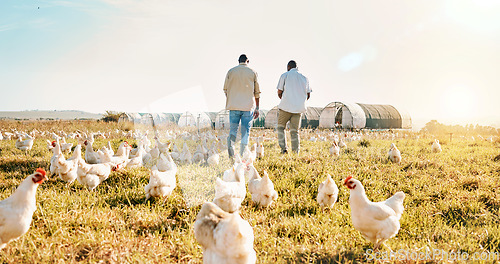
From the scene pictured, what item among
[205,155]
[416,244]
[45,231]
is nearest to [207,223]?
[45,231]

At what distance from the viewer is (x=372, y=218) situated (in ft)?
9.22

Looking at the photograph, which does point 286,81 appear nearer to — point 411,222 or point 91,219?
point 411,222

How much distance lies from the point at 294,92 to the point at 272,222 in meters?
4.90

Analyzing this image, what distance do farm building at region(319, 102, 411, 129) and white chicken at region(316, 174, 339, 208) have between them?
23363mm

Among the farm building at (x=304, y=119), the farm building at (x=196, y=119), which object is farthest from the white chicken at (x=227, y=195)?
the farm building at (x=304, y=119)

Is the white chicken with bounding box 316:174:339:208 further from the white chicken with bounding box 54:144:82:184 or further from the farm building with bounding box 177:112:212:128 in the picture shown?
the farm building with bounding box 177:112:212:128

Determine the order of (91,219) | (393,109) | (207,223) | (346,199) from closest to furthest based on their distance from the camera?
(207,223)
(91,219)
(346,199)
(393,109)

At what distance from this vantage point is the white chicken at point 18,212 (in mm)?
2479

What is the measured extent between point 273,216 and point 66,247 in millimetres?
2245

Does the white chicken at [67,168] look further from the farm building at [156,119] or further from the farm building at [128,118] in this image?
the farm building at [156,119]

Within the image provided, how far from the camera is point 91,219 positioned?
124 inches

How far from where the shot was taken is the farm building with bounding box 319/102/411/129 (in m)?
27.2

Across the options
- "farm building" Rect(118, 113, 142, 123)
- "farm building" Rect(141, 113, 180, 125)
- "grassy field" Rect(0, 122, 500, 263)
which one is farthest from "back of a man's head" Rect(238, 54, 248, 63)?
"farm building" Rect(141, 113, 180, 125)

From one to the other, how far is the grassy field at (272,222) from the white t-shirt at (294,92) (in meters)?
2.58
